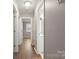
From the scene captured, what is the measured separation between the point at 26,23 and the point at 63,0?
1420 cm

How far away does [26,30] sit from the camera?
15.4m
